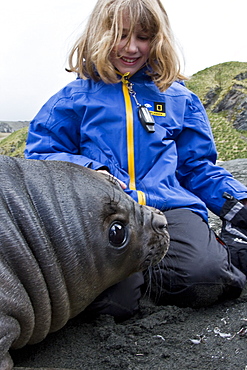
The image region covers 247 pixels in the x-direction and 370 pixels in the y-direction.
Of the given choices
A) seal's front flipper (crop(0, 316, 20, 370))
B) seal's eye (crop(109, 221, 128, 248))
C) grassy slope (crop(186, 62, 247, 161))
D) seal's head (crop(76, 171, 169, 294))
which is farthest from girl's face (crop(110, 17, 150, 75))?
grassy slope (crop(186, 62, 247, 161))

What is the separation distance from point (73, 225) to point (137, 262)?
0.61m

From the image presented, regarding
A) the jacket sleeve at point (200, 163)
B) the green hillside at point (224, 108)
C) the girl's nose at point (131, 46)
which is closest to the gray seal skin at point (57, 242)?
the jacket sleeve at point (200, 163)

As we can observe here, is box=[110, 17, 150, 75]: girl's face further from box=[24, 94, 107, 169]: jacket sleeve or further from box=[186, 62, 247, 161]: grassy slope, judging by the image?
box=[186, 62, 247, 161]: grassy slope

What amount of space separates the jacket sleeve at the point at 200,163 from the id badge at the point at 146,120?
55 cm

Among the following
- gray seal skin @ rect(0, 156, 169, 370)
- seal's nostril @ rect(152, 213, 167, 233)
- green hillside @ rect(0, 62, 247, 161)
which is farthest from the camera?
green hillside @ rect(0, 62, 247, 161)

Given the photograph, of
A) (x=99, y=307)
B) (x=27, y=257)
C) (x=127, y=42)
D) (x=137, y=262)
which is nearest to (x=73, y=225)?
(x=27, y=257)

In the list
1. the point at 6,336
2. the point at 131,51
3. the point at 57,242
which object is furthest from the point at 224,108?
the point at 6,336

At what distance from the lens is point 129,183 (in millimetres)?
3803

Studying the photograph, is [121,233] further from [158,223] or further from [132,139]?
[132,139]

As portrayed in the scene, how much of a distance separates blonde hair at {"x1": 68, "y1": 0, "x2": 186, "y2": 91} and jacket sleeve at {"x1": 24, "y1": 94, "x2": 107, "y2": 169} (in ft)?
1.32

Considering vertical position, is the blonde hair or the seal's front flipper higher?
the blonde hair

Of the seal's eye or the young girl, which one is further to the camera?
the young girl

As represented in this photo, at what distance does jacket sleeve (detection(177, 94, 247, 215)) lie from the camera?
4262mm

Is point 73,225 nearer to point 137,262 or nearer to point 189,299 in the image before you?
point 137,262
